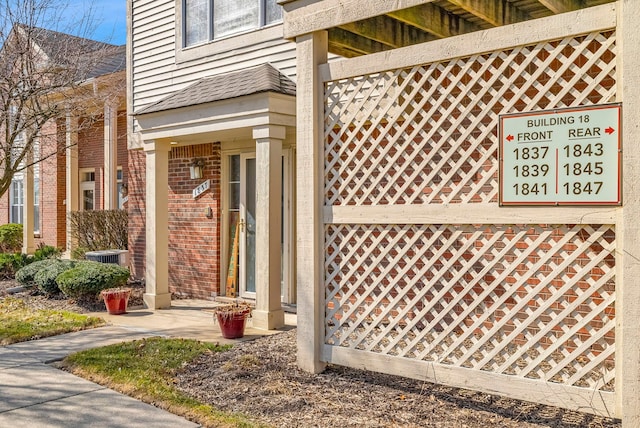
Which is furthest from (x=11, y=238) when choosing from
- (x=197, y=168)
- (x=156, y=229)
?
(x=156, y=229)

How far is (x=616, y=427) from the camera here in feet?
11.3

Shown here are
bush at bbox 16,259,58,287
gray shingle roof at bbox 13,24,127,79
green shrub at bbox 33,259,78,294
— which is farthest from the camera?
gray shingle roof at bbox 13,24,127,79

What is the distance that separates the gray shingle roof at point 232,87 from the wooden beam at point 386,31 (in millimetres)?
1654

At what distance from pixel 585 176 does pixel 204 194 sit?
622 cm

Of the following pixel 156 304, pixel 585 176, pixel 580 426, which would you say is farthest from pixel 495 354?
pixel 156 304

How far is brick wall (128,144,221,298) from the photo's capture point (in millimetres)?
8336

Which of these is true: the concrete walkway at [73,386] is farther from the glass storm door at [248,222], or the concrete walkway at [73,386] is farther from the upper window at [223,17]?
the upper window at [223,17]

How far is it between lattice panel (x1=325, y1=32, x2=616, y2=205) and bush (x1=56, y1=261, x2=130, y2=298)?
14.5 feet

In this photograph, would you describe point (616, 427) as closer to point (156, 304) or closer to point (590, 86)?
point (590, 86)

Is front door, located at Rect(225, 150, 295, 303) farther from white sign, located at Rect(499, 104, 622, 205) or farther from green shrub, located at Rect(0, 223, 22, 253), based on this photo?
green shrub, located at Rect(0, 223, 22, 253)

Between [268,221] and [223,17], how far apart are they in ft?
11.8

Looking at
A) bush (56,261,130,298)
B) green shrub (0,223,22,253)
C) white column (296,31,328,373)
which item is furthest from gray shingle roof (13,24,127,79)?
white column (296,31,328,373)

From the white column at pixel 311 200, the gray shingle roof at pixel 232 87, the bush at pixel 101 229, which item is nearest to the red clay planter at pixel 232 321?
the white column at pixel 311 200

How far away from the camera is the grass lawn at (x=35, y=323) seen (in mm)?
5926
